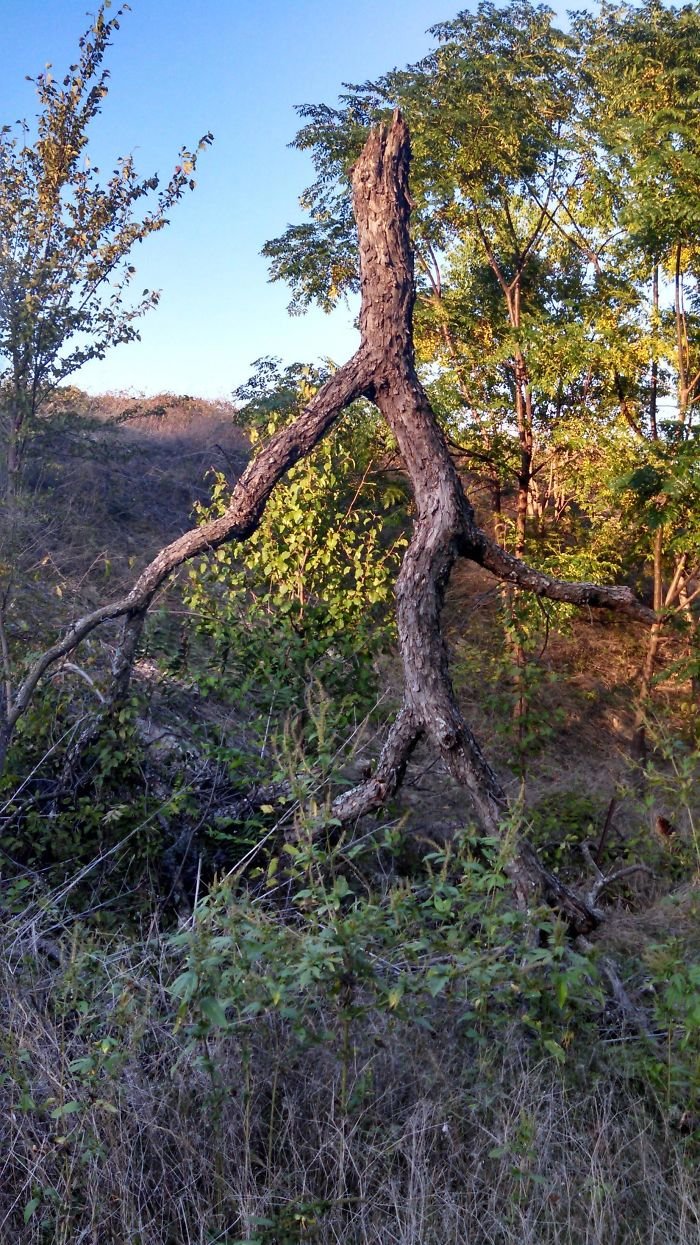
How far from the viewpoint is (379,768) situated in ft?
16.0

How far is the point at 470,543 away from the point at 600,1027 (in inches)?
84.7

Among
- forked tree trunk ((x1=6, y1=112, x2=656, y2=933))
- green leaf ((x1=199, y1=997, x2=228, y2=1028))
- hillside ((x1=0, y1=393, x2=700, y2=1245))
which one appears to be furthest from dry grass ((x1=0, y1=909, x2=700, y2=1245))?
forked tree trunk ((x1=6, y1=112, x2=656, y2=933))

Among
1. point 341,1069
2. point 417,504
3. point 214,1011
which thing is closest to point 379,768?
point 417,504

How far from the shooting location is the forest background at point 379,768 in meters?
3.12

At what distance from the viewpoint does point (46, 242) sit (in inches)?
406

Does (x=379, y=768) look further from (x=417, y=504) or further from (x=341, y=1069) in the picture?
Result: (x=341, y=1069)

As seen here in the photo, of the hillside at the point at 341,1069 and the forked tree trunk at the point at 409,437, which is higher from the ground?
the forked tree trunk at the point at 409,437

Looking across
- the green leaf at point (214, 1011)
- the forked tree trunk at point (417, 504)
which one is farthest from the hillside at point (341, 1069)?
the forked tree trunk at point (417, 504)

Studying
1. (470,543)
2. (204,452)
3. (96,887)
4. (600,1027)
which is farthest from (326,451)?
(204,452)

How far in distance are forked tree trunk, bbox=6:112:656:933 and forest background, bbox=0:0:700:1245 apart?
0.16 metres

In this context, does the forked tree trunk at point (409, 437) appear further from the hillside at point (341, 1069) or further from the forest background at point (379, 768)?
the hillside at point (341, 1069)

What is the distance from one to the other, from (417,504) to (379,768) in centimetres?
122

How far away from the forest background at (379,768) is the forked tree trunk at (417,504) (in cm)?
16

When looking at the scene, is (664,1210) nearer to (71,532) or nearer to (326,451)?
(326,451)
